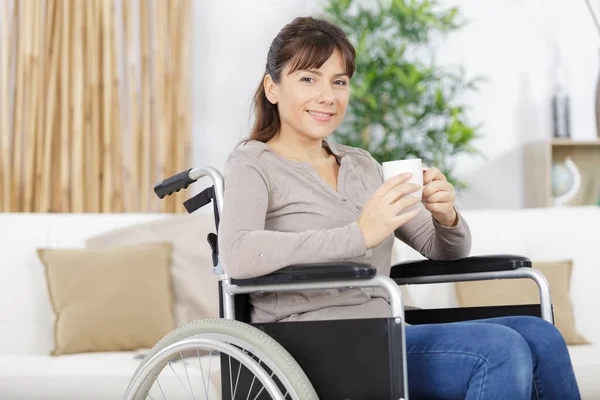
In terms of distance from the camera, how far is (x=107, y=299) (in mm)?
2662

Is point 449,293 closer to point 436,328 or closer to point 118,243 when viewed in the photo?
point 118,243

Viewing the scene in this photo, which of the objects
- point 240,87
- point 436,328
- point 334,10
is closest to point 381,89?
point 334,10

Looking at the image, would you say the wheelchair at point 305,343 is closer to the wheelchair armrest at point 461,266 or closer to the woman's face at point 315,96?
the wheelchair armrest at point 461,266

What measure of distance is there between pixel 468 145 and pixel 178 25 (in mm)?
1494

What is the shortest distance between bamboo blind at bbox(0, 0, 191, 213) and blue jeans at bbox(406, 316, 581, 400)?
8.17ft

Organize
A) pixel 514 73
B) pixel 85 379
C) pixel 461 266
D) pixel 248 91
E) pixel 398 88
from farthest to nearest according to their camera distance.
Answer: pixel 514 73, pixel 248 91, pixel 398 88, pixel 85 379, pixel 461 266

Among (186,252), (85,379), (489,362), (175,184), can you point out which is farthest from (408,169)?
(186,252)

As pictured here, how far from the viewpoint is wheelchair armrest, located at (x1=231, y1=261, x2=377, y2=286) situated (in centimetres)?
130

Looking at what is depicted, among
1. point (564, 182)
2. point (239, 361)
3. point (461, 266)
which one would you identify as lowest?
point (239, 361)

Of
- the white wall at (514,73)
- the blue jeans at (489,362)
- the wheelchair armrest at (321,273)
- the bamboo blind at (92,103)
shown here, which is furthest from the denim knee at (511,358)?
the white wall at (514,73)

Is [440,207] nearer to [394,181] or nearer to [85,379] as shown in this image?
[394,181]

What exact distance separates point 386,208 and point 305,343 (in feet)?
0.88

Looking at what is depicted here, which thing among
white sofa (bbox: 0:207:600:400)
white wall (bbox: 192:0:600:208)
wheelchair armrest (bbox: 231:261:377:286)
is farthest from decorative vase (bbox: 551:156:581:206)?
wheelchair armrest (bbox: 231:261:377:286)

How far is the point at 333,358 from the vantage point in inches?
55.1
